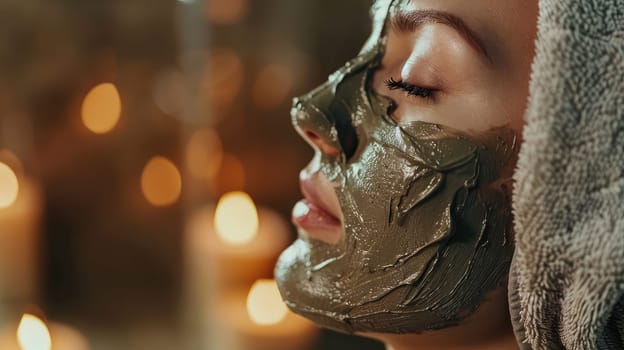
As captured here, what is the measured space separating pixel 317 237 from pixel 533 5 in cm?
26

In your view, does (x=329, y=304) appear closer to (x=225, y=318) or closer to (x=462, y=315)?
(x=462, y=315)

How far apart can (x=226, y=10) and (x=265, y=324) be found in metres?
0.55

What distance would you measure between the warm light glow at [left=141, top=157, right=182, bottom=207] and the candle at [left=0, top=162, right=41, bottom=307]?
0.22 meters

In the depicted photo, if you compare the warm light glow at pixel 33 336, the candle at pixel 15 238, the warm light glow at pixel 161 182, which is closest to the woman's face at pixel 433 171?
the warm light glow at pixel 33 336

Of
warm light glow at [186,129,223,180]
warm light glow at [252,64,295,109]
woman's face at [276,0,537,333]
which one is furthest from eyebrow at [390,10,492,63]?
warm light glow at [186,129,223,180]

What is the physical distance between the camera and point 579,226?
1.83ft

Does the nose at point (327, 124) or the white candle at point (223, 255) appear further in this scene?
the white candle at point (223, 255)

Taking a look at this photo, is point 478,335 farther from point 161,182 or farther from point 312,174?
point 161,182

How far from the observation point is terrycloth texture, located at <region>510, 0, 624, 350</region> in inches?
21.7

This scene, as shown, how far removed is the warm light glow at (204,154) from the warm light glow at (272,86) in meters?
0.11

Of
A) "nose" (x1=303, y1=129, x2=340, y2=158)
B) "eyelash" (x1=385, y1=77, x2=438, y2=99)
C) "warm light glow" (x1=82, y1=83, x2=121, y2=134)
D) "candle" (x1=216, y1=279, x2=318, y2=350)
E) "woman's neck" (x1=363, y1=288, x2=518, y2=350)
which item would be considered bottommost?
"candle" (x1=216, y1=279, x2=318, y2=350)

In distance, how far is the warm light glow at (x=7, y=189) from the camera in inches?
48.6

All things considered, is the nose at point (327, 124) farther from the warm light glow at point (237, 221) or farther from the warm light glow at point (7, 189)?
the warm light glow at point (7, 189)

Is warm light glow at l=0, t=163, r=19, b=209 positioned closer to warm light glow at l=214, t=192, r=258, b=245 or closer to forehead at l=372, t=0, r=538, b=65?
warm light glow at l=214, t=192, r=258, b=245
